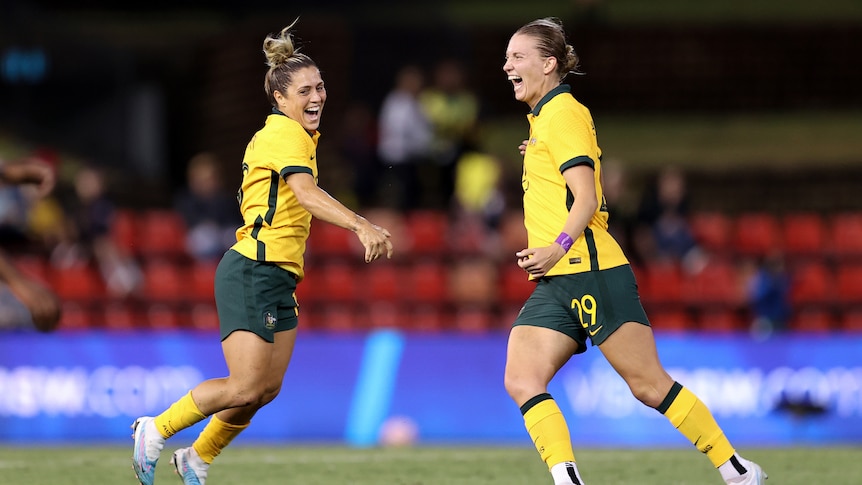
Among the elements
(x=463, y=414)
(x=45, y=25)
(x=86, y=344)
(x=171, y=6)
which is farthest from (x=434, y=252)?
(x=171, y=6)

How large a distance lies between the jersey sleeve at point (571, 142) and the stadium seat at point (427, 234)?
344 inches

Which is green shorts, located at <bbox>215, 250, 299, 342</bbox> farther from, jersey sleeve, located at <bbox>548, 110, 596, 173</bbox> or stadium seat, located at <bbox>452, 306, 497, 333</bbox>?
stadium seat, located at <bbox>452, 306, 497, 333</bbox>

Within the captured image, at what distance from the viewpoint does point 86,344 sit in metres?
11.4

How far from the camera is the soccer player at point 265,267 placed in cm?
623

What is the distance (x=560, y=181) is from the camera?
592cm

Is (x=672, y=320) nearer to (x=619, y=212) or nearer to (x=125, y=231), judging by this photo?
(x=619, y=212)

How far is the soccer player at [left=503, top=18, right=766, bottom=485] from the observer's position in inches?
229

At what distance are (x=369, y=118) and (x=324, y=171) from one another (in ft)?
4.16

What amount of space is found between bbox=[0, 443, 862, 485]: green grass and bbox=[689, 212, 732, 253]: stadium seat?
16.9ft

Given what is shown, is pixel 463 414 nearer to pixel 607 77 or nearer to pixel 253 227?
pixel 253 227

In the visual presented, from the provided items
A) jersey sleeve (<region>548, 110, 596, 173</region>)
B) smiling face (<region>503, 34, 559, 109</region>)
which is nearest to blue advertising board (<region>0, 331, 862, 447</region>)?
smiling face (<region>503, 34, 559, 109</region>)

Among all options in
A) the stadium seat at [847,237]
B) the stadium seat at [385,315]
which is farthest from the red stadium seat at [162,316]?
the stadium seat at [847,237]

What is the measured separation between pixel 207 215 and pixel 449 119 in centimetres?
295

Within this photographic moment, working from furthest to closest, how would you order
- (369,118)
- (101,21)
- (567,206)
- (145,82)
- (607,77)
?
(101,21) → (607,77) → (145,82) → (369,118) → (567,206)
